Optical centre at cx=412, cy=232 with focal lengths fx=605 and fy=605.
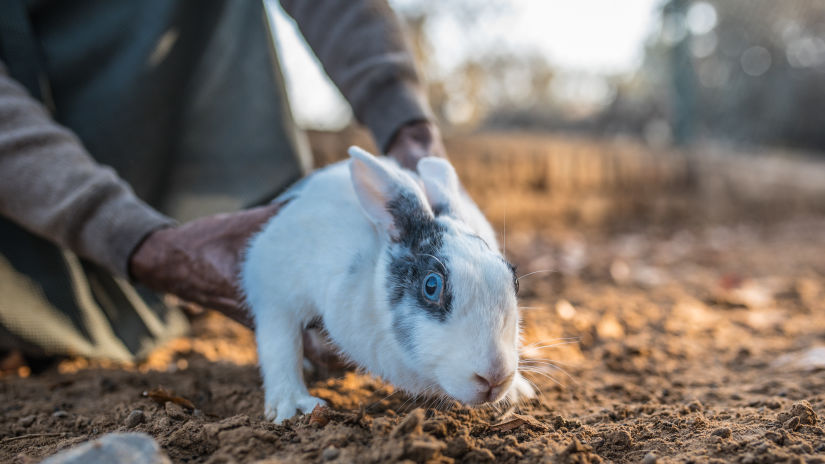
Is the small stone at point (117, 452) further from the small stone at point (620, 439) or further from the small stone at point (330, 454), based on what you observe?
the small stone at point (620, 439)

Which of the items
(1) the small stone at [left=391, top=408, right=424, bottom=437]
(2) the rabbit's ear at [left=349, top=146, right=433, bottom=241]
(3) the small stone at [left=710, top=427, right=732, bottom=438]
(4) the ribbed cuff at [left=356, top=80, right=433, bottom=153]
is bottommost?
(1) the small stone at [left=391, top=408, right=424, bottom=437]

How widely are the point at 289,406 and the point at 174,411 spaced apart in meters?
0.35

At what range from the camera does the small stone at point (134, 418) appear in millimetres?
1821

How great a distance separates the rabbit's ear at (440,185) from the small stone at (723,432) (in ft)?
3.38

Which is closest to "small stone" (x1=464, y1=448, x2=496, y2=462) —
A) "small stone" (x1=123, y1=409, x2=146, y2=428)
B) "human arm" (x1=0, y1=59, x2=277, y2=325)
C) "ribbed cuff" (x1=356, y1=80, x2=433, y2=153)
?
"small stone" (x1=123, y1=409, x2=146, y2=428)

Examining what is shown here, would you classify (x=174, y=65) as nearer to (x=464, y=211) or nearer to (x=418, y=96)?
(x=418, y=96)

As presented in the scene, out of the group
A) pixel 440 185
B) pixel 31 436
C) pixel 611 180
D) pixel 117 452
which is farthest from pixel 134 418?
pixel 611 180

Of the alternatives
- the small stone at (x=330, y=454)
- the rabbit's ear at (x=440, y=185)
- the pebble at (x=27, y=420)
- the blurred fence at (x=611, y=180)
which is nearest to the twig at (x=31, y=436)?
the pebble at (x=27, y=420)

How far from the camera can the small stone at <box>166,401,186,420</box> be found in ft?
6.08

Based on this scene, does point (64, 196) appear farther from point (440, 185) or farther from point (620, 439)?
point (620, 439)

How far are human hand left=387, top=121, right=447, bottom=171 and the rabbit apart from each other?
0.47 meters

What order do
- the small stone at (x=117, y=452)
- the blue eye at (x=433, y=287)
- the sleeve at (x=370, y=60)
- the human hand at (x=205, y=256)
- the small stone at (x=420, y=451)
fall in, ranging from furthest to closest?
1. the sleeve at (x=370, y=60)
2. the human hand at (x=205, y=256)
3. the blue eye at (x=433, y=287)
4. the small stone at (x=420, y=451)
5. the small stone at (x=117, y=452)

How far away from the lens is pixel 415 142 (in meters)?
2.80

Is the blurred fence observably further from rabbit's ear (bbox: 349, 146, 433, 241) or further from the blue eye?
the blue eye
